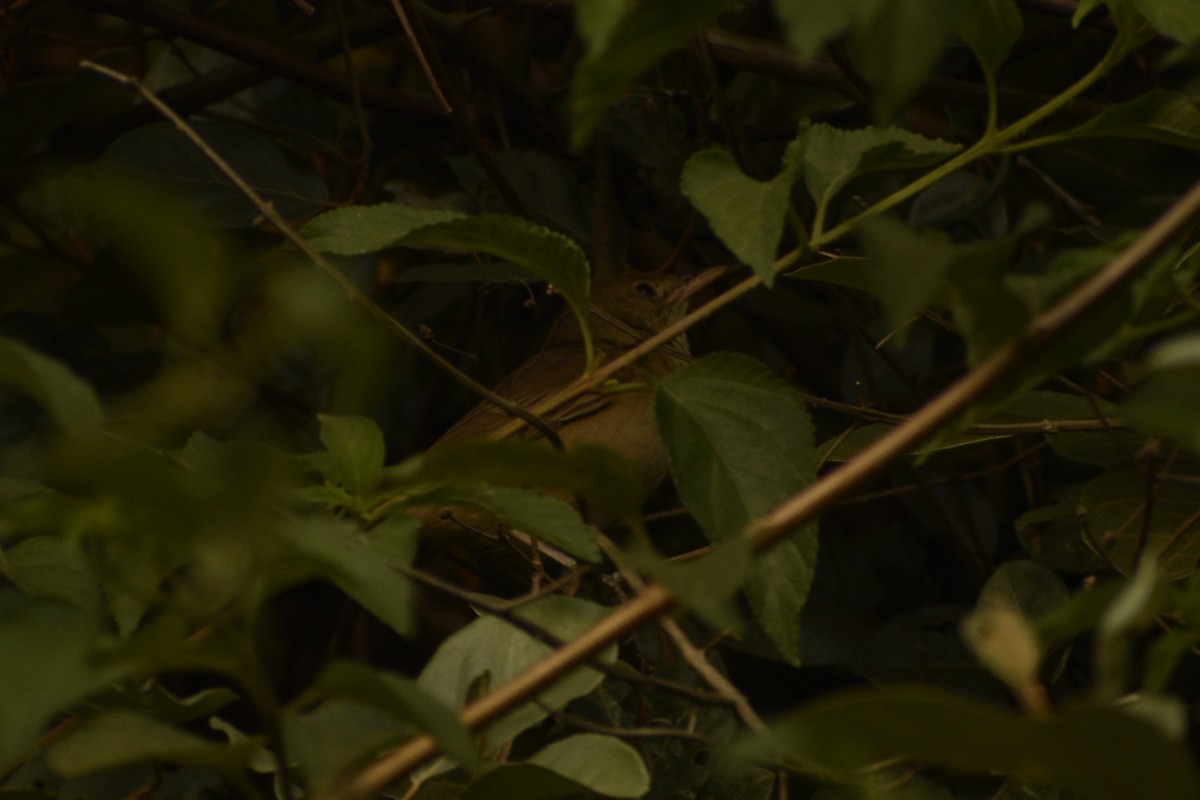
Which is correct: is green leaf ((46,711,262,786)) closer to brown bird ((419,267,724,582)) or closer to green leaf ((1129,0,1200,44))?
green leaf ((1129,0,1200,44))

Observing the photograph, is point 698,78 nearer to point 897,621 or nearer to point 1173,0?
point 897,621

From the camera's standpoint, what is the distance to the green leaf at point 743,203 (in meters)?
0.95

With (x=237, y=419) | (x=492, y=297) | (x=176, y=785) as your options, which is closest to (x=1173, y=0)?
(x=237, y=419)

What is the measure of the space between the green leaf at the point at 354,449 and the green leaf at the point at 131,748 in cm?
33

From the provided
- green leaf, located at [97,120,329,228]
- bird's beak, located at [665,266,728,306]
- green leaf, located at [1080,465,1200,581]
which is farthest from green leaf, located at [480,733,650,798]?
green leaf, located at [97,120,329,228]

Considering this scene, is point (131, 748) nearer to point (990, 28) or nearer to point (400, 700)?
point (400, 700)

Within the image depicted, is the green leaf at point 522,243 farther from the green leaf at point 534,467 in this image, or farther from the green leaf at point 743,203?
the green leaf at point 534,467

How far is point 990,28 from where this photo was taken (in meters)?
1.12

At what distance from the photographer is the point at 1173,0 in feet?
3.40

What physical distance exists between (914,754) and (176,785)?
1.26m

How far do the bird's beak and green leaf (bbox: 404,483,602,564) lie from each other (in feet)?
4.32

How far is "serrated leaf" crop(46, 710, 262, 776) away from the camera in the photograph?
0.69 m

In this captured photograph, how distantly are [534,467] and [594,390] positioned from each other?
13.5 inches

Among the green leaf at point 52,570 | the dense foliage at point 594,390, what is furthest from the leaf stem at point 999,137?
the green leaf at point 52,570
